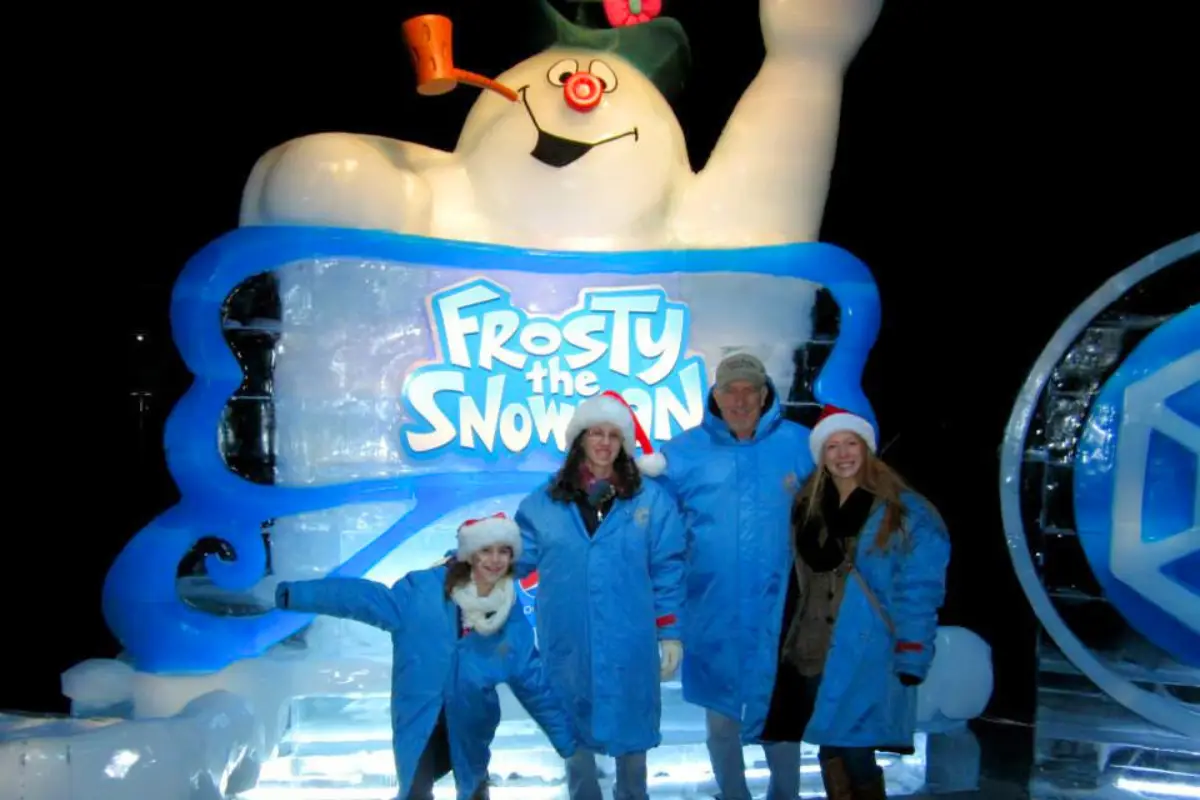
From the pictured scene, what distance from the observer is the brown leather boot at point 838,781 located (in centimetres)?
309

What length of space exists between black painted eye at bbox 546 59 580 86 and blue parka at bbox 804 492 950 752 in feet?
6.44

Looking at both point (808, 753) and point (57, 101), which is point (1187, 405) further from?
point (57, 101)

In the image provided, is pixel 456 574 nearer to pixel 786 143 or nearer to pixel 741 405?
pixel 741 405

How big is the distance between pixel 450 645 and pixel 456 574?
0.18 m

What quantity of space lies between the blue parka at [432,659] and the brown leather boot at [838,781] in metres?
0.84

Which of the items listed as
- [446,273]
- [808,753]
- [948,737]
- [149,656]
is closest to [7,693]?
[149,656]

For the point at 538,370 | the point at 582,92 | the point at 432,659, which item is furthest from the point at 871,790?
the point at 582,92

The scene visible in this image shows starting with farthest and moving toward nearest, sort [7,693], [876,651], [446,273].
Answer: [7,693] < [446,273] < [876,651]

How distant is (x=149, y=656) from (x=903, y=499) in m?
2.41

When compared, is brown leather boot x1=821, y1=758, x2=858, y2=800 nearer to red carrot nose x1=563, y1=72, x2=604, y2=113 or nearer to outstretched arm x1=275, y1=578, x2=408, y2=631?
outstretched arm x1=275, y1=578, x2=408, y2=631

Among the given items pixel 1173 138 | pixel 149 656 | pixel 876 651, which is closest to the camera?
pixel 876 651

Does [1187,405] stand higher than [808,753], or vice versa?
[1187,405]

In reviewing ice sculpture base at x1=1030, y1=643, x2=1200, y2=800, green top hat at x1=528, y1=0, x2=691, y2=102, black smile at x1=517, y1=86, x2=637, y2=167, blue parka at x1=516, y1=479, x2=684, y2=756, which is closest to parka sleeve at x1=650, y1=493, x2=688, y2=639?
blue parka at x1=516, y1=479, x2=684, y2=756

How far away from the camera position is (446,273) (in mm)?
3943
